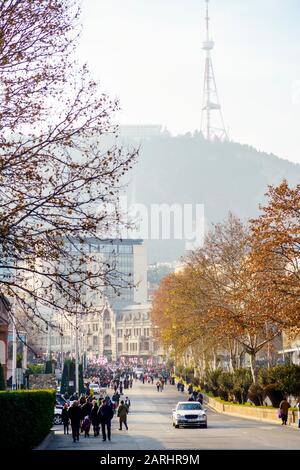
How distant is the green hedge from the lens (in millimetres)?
27922

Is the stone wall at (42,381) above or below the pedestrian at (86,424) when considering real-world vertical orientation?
above

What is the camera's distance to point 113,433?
4325 centimetres

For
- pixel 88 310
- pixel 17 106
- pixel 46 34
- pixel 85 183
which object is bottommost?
pixel 88 310

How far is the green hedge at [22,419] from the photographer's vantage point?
27922 mm

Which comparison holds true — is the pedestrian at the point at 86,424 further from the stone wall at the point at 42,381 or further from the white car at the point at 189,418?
the stone wall at the point at 42,381

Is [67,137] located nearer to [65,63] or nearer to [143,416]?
[65,63]

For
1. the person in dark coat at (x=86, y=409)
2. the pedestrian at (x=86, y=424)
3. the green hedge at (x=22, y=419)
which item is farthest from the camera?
the person in dark coat at (x=86, y=409)

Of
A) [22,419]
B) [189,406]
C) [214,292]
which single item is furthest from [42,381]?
[22,419]

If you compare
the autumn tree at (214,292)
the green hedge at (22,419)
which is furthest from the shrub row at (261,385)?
the green hedge at (22,419)

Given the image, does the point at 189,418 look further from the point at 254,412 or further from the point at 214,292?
the point at 214,292

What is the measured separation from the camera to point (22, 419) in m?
29.3

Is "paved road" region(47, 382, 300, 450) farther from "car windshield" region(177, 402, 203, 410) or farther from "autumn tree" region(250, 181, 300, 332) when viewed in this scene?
"autumn tree" region(250, 181, 300, 332)
